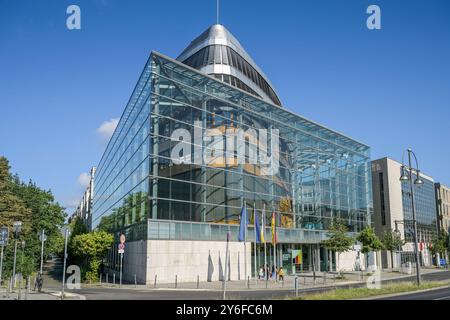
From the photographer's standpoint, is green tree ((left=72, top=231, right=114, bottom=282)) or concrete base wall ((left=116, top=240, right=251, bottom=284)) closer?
concrete base wall ((left=116, top=240, right=251, bottom=284))

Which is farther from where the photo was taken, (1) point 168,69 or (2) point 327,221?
(2) point 327,221

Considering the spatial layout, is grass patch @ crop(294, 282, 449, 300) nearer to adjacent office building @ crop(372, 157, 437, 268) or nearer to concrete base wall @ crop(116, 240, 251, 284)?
concrete base wall @ crop(116, 240, 251, 284)

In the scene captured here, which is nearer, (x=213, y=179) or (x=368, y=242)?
(x=213, y=179)

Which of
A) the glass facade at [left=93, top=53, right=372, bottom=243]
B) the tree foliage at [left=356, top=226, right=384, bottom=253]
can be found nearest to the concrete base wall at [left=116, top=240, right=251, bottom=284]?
the glass facade at [left=93, top=53, right=372, bottom=243]

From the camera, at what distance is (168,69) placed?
132ft

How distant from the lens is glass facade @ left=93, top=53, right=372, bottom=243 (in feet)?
123

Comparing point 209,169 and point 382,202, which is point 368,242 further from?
point 382,202

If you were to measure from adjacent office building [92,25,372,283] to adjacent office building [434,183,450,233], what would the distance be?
55.1m

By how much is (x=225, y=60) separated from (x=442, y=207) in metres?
76.1

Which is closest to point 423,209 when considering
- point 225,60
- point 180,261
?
point 225,60

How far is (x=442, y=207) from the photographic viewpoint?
108 meters
